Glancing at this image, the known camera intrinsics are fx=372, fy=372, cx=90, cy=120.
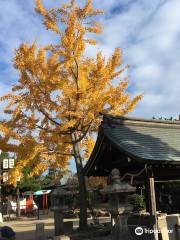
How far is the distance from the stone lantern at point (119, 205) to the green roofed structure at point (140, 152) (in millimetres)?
956

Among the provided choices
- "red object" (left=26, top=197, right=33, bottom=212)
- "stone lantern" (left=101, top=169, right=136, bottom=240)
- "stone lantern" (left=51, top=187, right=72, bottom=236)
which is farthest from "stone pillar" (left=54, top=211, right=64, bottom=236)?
"red object" (left=26, top=197, right=33, bottom=212)

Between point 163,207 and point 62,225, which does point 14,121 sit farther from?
point 163,207

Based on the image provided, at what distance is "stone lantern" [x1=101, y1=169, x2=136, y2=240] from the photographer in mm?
10945

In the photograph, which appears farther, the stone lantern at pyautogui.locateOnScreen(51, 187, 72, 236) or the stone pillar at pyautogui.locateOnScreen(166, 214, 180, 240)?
the stone lantern at pyautogui.locateOnScreen(51, 187, 72, 236)

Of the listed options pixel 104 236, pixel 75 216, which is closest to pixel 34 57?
pixel 104 236

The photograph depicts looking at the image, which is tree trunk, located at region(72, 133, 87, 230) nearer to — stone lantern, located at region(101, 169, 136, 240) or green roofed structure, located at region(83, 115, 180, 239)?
green roofed structure, located at region(83, 115, 180, 239)

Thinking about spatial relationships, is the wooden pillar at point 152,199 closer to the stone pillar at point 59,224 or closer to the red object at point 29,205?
the stone pillar at point 59,224

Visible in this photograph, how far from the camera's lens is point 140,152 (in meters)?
12.3

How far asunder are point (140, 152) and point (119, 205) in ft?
6.65

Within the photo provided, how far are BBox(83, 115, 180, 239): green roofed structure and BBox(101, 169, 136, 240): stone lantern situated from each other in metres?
0.96

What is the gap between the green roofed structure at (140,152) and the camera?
39.7 feet

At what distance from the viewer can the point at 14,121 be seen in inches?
689

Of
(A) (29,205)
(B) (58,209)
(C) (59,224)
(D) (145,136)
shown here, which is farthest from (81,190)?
(A) (29,205)

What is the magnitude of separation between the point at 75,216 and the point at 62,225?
15433 mm
